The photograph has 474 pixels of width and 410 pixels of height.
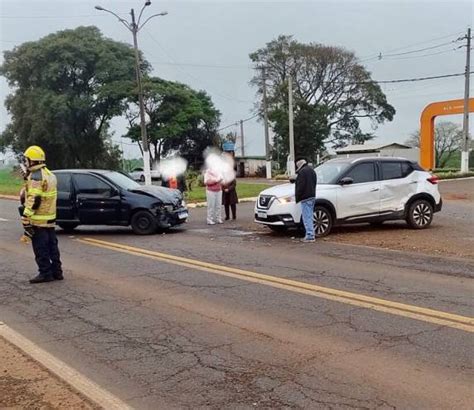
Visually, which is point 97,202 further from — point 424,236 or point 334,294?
point 334,294

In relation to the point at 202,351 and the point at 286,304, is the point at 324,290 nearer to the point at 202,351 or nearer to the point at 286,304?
the point at 286,304

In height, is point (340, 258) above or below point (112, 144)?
below

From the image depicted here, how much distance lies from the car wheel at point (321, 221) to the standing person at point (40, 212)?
5878 mm

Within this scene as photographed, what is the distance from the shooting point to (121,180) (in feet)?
46.4

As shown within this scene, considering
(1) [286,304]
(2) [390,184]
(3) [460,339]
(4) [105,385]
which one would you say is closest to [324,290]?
(1) [286,304]

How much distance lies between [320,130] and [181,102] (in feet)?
53.6

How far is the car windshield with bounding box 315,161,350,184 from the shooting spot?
1291 cm

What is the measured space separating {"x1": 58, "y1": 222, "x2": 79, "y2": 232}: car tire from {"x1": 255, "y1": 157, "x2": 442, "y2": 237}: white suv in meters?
4.56

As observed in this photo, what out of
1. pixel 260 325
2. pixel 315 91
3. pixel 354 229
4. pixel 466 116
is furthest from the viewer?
pixel 315 91

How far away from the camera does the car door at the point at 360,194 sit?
12594 millimetres

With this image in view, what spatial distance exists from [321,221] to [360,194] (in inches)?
43.0

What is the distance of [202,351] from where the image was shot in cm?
523

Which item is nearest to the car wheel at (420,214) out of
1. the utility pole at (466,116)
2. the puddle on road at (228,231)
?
the puddle on road at (228,231)

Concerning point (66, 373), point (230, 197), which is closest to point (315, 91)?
point (230, 197)
